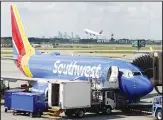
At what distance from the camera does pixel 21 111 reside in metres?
22.7

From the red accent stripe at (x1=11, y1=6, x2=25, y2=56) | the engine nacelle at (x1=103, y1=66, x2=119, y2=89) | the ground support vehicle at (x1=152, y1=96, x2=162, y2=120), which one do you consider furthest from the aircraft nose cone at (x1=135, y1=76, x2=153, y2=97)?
the red accent stripe at (x1=11, y1=6, x2=25, y2=56)

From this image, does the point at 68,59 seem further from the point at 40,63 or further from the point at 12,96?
the point at 12,96

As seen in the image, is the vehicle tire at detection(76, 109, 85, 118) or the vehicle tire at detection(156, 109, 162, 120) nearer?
the vehicle tire at detection(156, 109, 162, 120)

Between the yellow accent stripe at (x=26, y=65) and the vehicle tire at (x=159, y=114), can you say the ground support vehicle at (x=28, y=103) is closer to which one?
the vehicle tire at (x=159, y=114)

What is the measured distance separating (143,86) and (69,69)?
20.1ft

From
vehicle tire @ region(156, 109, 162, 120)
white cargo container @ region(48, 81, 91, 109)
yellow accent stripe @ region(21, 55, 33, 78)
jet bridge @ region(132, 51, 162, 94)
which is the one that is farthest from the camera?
yellow accent stripe @ region(21, 55, 33, 78)

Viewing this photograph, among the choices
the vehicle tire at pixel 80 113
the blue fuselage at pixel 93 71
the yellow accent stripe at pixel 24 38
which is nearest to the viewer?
the vehicle tire at pixel 80 113

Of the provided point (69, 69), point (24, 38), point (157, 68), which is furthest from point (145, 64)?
point (24, 38)

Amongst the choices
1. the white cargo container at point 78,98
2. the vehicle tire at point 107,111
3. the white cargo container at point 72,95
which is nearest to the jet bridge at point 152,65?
the white cargo container at point 78,98

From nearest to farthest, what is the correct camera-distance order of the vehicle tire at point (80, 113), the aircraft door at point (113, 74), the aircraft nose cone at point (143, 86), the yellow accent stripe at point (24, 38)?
the vehicle tire at point (80, 113) → the aircraft nose cone at point (143, 86) → the aircraft door at point (113, 74) → the yellow accent stripe at point (24, 38)

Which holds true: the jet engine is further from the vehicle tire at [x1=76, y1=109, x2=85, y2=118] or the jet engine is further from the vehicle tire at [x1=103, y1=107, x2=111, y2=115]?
the vehicle tire at [x1=76, y1=109, x2=85, y2=118]

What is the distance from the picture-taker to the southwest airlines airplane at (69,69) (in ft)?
74.5

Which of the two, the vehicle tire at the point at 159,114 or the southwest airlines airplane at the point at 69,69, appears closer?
the vehicle tire at the point at 159,114

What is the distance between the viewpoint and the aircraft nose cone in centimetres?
2228
